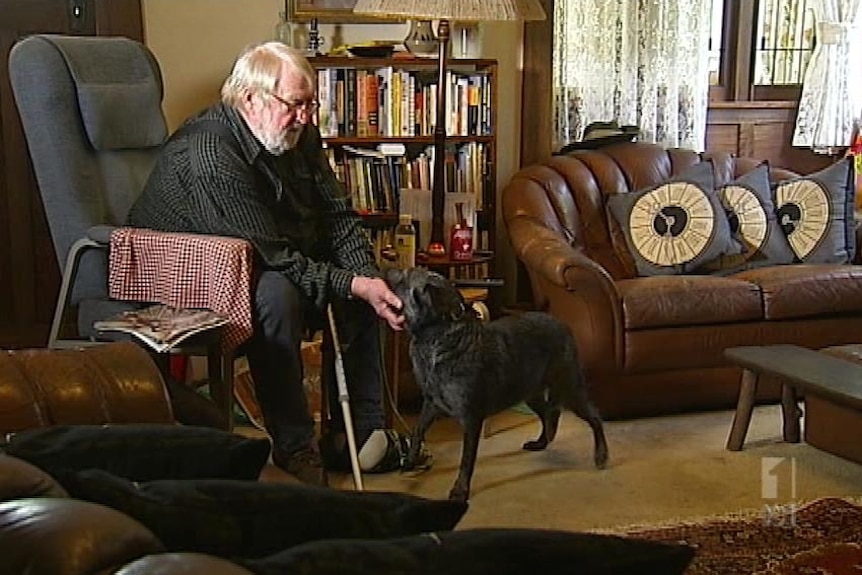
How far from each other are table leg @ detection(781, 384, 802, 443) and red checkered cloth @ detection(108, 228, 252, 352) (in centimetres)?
170

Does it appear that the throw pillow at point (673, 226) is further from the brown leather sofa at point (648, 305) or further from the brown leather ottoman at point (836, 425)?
the brown leather ottoman at point (836, 425)

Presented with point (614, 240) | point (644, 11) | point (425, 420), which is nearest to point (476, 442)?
point (425, 420)

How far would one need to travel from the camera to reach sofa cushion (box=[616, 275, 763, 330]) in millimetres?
3660

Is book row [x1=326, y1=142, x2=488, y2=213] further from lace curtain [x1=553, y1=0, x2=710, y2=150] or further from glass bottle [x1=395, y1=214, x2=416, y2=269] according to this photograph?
lace curtain [x1=553, y1=0, x2=710, y2=150]

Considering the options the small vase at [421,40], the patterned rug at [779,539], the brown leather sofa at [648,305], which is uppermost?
the small vase at [421,40]

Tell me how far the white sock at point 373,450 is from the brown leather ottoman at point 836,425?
1.22 m

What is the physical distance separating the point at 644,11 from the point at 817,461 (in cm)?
214

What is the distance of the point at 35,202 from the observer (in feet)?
13.6

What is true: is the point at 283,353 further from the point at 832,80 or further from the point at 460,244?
the point at 832,80

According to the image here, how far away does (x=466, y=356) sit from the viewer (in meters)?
2.95

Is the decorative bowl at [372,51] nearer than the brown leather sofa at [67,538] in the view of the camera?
No

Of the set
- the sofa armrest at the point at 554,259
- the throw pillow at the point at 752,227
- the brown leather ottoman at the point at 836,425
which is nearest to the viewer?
the brown leather ottoman at the point at 836,425

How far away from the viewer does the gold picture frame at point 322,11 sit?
4207mm

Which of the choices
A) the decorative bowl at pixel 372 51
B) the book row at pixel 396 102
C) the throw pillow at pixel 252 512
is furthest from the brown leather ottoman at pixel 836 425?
the throw pillow at pixel 252 512
